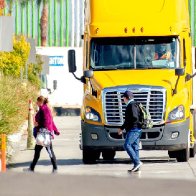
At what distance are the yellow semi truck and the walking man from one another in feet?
6.74

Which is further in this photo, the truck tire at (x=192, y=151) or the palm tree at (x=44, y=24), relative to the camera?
the palm tree at (x=44, y=24)

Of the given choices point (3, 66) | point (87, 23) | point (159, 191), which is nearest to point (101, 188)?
point (159, 191)

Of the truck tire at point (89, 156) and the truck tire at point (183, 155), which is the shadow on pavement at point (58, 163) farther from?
the truck tire at point (183, 155)

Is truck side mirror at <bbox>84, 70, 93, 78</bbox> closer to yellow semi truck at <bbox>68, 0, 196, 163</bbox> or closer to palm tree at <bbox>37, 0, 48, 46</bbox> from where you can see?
yellow semi truck at <bbox>68, 0, 196, 163</bbox>

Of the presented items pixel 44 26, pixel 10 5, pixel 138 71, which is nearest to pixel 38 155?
pixel 138 71

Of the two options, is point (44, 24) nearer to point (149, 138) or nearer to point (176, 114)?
point (176, 114)

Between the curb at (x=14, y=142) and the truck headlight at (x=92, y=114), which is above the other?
the truck headlight at (x=92, y=114)

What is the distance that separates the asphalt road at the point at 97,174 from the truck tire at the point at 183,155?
147mm

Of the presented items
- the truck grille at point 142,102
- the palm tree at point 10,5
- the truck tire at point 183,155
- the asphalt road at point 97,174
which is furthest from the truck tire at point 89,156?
the palm tree at point 10,5

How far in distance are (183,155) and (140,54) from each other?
2579 millimetres

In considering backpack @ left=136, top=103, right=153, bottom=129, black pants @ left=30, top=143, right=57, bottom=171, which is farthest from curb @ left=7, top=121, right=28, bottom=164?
backpack @ left=136, top=103, right=153, bottom=129

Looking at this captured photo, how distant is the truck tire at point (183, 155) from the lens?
26.8 m

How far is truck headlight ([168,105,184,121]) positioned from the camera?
26078 mm

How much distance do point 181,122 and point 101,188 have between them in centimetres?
1331
